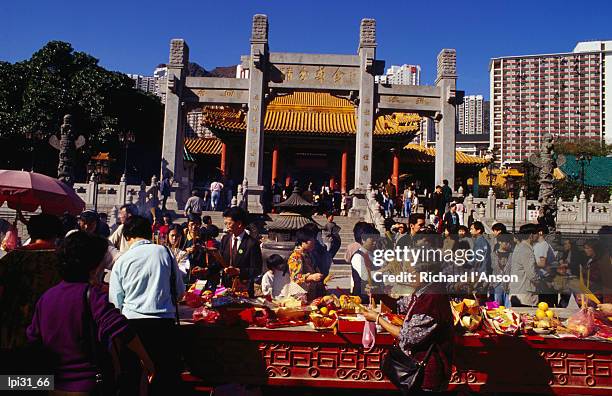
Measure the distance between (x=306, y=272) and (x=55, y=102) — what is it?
24512 mm

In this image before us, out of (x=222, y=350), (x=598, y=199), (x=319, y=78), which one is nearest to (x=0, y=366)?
(x=222, y=350)

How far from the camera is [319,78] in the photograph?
54.1 feet

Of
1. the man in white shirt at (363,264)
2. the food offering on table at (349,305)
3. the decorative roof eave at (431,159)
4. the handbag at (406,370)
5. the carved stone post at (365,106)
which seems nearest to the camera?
the handbag at (406,370)

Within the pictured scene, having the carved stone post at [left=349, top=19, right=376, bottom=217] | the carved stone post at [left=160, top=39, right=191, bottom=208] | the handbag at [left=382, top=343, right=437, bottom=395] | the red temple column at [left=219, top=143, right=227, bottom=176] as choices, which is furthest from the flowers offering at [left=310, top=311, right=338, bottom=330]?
the red temple column at [left=219, top=143, right=227, bottom=176]

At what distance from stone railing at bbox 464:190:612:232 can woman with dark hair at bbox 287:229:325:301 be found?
11743mm

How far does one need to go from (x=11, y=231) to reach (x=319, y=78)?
13446 millimetres

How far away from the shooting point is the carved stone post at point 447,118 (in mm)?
16234

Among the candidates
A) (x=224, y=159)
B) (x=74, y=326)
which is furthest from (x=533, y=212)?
(x=74, y=326)

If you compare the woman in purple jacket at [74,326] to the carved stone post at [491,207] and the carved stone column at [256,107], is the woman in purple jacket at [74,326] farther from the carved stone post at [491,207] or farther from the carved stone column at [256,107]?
the carved stone post at [491,207]

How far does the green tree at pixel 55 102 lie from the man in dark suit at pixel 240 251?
23004 mm

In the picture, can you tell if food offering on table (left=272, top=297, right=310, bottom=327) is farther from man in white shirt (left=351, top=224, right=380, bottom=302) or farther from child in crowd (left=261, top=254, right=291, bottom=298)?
man in white shirt (left=351, top=224, right=380, bottom=302)

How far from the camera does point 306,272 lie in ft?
15.5

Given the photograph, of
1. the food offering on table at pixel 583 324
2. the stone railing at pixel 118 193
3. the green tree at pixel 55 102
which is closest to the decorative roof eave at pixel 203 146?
the green tree at pixel 55 102

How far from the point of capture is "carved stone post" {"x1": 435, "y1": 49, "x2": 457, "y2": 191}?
53.3ft
